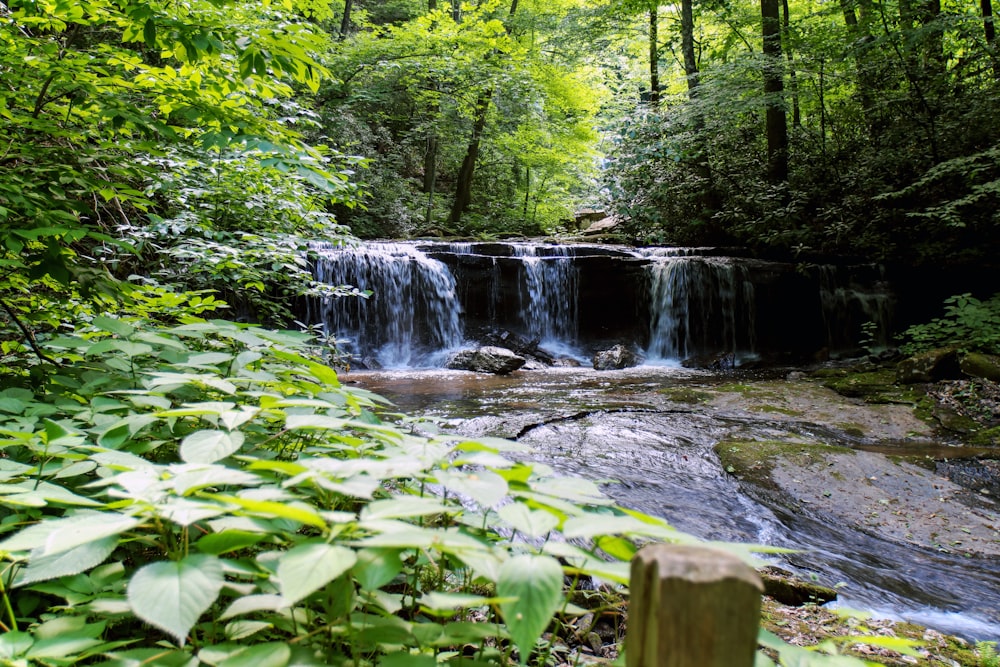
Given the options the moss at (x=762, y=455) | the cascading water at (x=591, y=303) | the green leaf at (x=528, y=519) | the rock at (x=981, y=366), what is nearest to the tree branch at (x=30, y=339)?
the green leaf at (x=528, y=519)

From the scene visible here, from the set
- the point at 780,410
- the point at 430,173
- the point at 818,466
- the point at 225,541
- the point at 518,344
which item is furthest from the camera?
the point at 430,173

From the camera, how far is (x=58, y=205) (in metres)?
2.28

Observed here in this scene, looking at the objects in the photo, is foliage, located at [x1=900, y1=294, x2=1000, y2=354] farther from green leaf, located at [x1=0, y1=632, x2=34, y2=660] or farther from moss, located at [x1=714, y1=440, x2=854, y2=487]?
green leaf, located at [x1=0, y1=632, x2=34, y2=660]

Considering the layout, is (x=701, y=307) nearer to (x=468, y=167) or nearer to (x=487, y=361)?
(x=487, y=361)

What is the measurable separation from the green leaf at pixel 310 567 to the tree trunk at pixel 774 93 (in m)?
11.9

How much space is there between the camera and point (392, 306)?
1105cm

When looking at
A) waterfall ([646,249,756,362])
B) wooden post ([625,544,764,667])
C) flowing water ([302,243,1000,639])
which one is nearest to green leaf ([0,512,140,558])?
wooden post ([625,544,764,667])

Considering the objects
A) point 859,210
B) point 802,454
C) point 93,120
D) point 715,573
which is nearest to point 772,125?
point 859,210

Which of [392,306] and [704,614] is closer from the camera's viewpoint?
[704,614]

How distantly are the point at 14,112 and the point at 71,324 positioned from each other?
3.81 feet

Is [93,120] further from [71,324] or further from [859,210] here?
[859,210]

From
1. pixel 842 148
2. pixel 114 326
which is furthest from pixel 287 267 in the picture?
pixel 842 148

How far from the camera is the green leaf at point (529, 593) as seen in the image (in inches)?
25.9

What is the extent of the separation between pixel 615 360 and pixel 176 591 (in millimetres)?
9902
